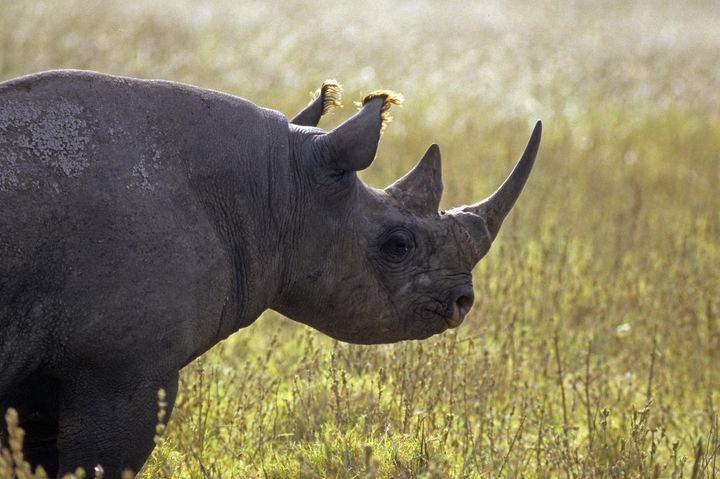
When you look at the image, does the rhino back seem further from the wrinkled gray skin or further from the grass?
the grass

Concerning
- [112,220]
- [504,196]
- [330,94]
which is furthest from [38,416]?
[504,196]

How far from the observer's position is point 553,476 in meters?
5.82

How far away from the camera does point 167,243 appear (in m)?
3.88

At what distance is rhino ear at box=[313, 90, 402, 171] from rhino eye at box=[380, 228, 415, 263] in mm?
371

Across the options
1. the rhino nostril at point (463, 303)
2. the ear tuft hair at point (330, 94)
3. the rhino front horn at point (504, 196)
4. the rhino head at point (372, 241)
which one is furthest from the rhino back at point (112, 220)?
the rhino front horn at point (504, 196)

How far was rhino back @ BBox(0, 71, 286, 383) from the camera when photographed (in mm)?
3643

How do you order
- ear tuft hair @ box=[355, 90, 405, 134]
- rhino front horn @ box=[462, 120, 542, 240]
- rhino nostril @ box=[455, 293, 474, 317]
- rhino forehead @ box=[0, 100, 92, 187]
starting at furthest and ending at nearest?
rhino front horn @ box=[462, 120, 542, 240] < rhino nostril @ box=[455, 293, 474, 317] < ear tuft hair @ box=[355, 90, 405, 134] < rhino forehead @ box=[0, 100, 92, 187]

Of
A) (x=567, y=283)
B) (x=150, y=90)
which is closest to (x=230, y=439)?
(x=150, y=90)

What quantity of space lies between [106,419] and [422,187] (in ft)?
6.04

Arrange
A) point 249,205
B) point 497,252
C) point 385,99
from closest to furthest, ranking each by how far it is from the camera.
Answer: point 249,205
point 385,99
point 497,252

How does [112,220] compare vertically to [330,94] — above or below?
below

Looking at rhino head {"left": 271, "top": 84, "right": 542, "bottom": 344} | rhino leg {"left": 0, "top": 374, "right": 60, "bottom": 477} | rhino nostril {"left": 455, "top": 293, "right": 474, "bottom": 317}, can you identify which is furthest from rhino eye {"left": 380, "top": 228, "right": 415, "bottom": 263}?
rhino leg {"left": 0, "top": 374, "right": 60, "bottom": 477}

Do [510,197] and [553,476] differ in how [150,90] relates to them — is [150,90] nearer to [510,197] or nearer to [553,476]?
[510,197]

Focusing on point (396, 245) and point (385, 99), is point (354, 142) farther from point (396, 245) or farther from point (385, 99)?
point (396, 245)
